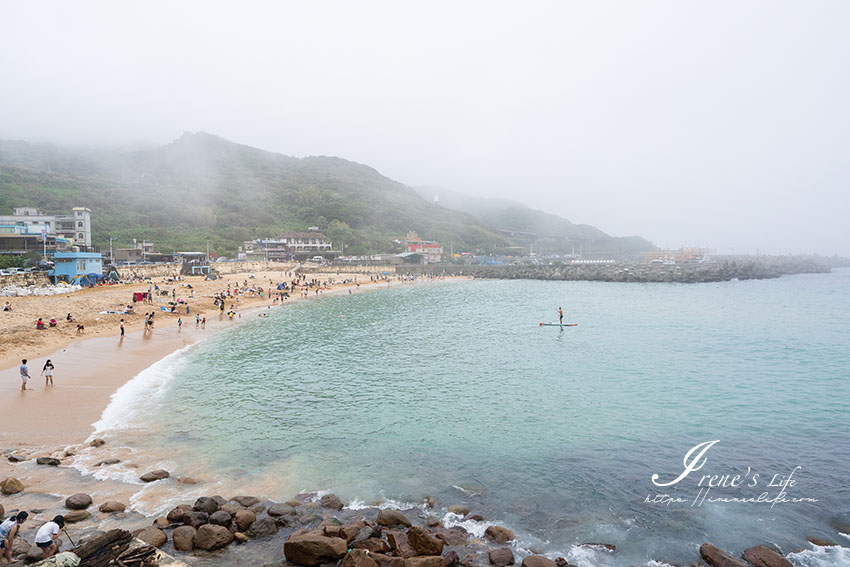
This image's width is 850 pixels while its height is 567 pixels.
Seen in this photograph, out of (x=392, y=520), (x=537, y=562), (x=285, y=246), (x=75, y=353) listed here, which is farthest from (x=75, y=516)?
(x=285, y=246)

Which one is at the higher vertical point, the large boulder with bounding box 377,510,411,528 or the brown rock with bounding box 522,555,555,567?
the brown rock with bounding box 522,555,555,567

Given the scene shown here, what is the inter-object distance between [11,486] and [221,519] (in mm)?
A: 5489

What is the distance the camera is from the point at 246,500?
10336 mm

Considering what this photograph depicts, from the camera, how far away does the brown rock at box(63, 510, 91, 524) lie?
921 centimetres

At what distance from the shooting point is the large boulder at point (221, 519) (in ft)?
30.1

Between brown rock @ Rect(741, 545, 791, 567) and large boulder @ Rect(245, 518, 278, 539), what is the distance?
31.1 feet

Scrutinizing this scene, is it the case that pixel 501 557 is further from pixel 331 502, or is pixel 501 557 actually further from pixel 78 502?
pixel 78 502

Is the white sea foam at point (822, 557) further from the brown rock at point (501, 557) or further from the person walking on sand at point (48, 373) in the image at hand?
the person walking on sand at point (48, 373)

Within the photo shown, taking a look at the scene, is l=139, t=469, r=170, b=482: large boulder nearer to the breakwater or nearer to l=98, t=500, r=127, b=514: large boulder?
l=98, t=500, r=127, b=514: large boulder

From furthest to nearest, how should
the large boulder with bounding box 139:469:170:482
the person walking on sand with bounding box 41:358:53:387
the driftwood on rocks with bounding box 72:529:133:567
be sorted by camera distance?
the person walking on sand with bounding box 41:358:53:387
the large boulder with bounding box 139:469:170:482
the driftwood on rocks with bounding box 72:529:133:567

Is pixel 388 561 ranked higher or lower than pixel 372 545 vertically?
higher

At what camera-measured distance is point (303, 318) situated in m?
41.8

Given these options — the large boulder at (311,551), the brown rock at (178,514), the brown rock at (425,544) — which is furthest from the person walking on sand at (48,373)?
the brown rock at (425,544)

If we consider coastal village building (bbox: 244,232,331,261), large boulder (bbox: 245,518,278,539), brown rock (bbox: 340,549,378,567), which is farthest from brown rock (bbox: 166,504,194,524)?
coastal village building (bbox: 244,232,331,261)
